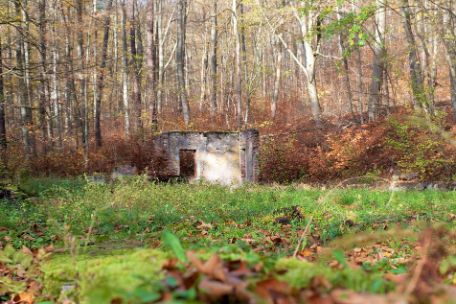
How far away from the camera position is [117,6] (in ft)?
94.3

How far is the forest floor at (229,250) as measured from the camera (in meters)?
1.44

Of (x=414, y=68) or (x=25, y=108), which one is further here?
(x=25, y=108)

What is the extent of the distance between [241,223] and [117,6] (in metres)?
24.4

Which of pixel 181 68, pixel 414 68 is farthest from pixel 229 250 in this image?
pixel 181 68

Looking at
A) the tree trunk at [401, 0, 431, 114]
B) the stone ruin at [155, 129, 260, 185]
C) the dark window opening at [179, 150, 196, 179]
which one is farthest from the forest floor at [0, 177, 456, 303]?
the dark window opening at [179, 150, 196, 179]

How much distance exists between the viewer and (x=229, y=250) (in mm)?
2117

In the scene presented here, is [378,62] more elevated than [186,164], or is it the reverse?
[378,62]

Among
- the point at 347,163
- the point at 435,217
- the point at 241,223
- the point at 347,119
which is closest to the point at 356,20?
the point at 347,163

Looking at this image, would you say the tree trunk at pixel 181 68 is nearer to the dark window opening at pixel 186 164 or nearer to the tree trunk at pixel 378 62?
the dark window opening at pixel 186 164

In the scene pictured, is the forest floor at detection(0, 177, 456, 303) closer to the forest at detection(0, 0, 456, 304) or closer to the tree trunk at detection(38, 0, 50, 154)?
the forest at detection(0, 0, 456, 304)

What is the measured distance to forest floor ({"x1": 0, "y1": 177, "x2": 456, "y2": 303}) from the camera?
4.72 ft

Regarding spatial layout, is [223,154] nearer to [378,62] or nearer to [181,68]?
[378,62]

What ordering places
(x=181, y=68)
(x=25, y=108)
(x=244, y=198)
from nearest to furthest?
1. (x=244, y=198)
2. (x=25, y=108)
3. (x=181, y=68)

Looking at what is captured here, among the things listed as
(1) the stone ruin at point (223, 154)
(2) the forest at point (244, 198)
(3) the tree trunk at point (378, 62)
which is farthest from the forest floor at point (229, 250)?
(3) the tree trunk at point (378, 62)
